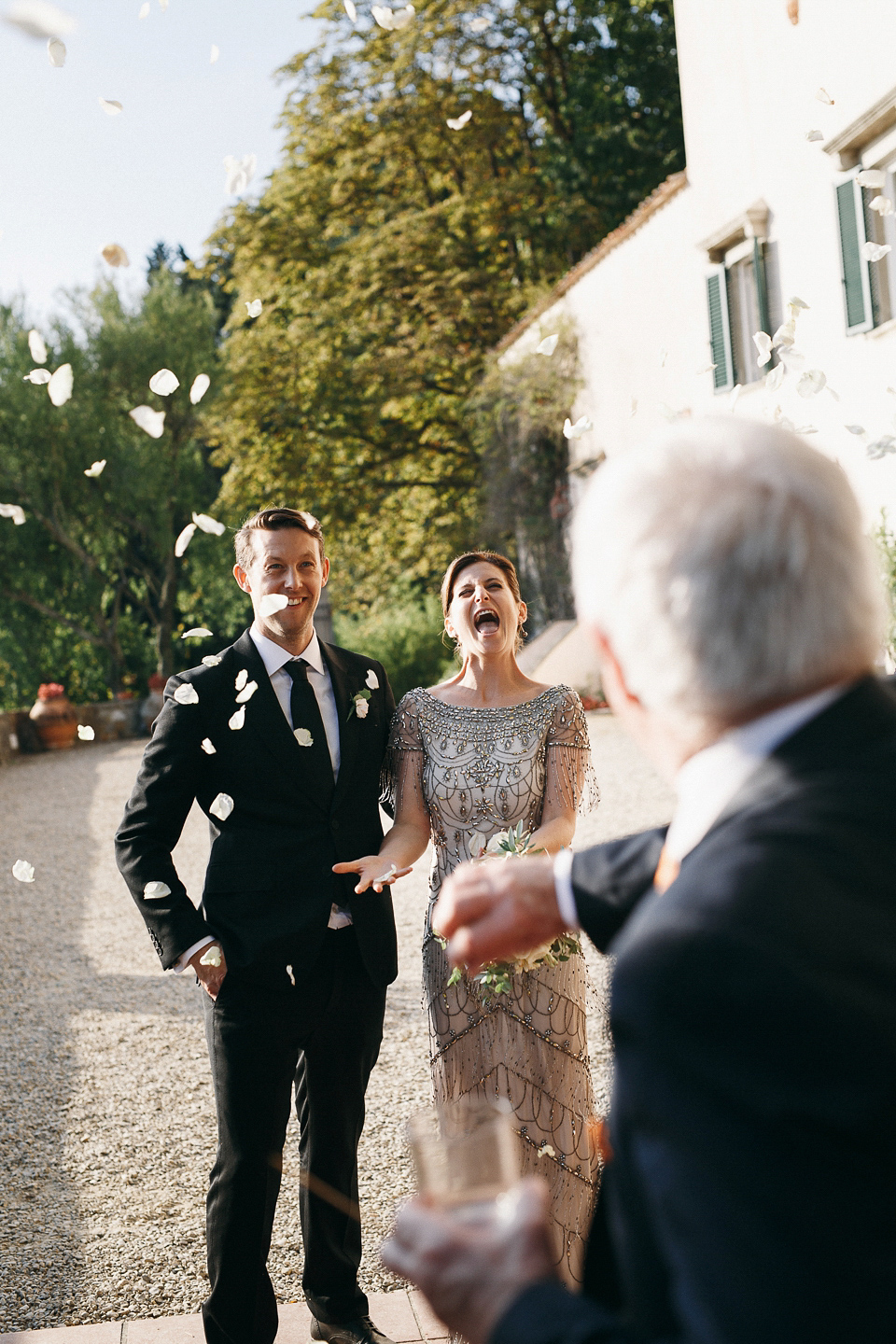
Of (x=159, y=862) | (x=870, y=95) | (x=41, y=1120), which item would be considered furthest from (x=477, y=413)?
(x=159, y=862)

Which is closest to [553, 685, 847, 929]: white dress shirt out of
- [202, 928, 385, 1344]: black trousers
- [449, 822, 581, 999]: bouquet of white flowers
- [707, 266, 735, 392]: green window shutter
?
[449, 822, 581, 999]: bouquet of white flowers

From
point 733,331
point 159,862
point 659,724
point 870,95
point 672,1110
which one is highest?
point 870,95

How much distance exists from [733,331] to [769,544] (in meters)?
13.9

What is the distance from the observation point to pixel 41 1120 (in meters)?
5.19

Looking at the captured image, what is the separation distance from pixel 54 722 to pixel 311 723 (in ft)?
67.1

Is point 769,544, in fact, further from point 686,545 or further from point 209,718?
point 209,718

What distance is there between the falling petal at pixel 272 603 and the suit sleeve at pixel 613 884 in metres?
1.90

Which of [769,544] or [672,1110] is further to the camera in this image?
[769,544]

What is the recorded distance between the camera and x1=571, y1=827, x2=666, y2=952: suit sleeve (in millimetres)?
1372

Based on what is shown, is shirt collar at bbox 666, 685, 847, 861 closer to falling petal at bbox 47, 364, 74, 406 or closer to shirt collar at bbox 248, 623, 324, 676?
shirt collar at bbox 248, 623, 324, 676

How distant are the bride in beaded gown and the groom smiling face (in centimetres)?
43

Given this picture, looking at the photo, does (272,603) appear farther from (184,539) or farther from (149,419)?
(149,419)

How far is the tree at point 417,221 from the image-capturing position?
72.1 feet

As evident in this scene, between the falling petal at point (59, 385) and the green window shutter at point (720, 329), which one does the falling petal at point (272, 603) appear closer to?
the falling petal at point (59, 385)
